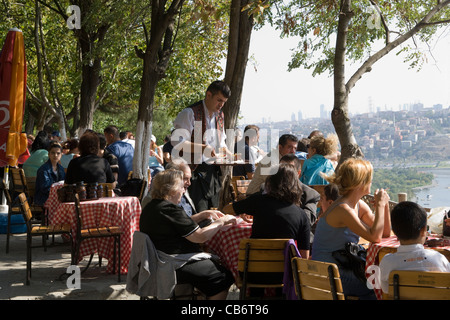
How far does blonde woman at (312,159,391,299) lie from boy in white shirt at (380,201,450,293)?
655 millimetres

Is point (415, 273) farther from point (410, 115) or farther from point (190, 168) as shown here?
point (410, 115)

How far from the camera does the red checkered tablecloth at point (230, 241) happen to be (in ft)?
18.4

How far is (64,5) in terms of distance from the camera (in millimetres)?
23094

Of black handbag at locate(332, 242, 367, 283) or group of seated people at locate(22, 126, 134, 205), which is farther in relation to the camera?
group of seated people at locate(22, 126, 134, 205)

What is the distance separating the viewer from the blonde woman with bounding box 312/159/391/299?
183 inches

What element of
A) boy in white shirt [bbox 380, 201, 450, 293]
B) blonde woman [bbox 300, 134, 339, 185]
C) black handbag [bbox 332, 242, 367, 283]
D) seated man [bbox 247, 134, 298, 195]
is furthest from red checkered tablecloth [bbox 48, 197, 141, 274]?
boy in white shirt [bbox 380, 201, 450, 293]

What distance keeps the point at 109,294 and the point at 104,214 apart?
1.21m

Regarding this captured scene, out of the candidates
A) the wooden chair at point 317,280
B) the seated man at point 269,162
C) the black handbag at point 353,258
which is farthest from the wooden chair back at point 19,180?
the wooden chair at point 317,280

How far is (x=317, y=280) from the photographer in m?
3.92

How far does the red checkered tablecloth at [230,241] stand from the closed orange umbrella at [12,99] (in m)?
3.36

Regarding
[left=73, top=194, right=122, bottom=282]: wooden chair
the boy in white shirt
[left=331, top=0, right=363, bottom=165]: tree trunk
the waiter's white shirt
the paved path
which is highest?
[left=331, top=0, right=363, bottom=165]: tree trunk

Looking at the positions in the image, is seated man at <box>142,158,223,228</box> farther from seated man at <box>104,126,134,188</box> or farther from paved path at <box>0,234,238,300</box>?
seated man at <box>104,126,134,188</box>

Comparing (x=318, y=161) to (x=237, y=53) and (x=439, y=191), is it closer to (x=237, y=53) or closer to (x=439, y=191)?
(x=439, y=191)
